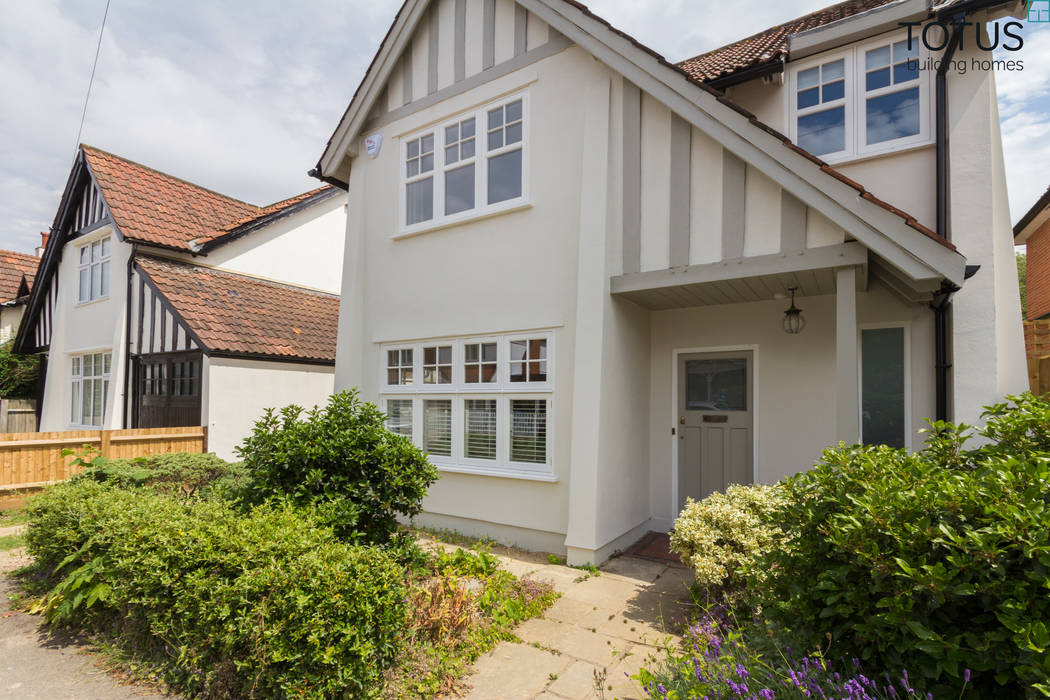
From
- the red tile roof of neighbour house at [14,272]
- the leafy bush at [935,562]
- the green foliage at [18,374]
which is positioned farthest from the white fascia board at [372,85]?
the red tile roof of neighbour house at [14,272]

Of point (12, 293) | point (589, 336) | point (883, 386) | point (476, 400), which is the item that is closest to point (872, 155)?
point (883, 386)

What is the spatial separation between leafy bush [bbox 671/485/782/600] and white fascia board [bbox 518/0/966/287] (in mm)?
2515

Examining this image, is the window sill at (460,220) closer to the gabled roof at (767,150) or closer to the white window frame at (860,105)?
the gabled roof at (767,150)

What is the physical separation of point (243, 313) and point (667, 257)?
11.1 m

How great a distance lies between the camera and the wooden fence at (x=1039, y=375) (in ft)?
28.5

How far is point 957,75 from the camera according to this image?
230 inches

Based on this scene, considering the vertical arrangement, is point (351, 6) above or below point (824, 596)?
above

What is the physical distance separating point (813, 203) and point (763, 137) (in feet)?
2.82

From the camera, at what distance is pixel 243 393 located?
1189cm

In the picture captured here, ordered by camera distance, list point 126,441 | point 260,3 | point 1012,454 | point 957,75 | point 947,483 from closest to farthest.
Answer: point 947,483 < point 1012,454 < point 957,75 < point 260,3 < point 126,441

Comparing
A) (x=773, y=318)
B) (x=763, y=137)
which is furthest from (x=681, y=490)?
(x=763, y=137)

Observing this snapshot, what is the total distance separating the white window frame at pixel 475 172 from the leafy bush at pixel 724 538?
451 centimetres

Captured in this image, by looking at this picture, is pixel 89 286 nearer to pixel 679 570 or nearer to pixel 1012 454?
pixel 679 570

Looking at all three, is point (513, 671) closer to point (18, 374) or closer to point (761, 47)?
point (761, 47)
